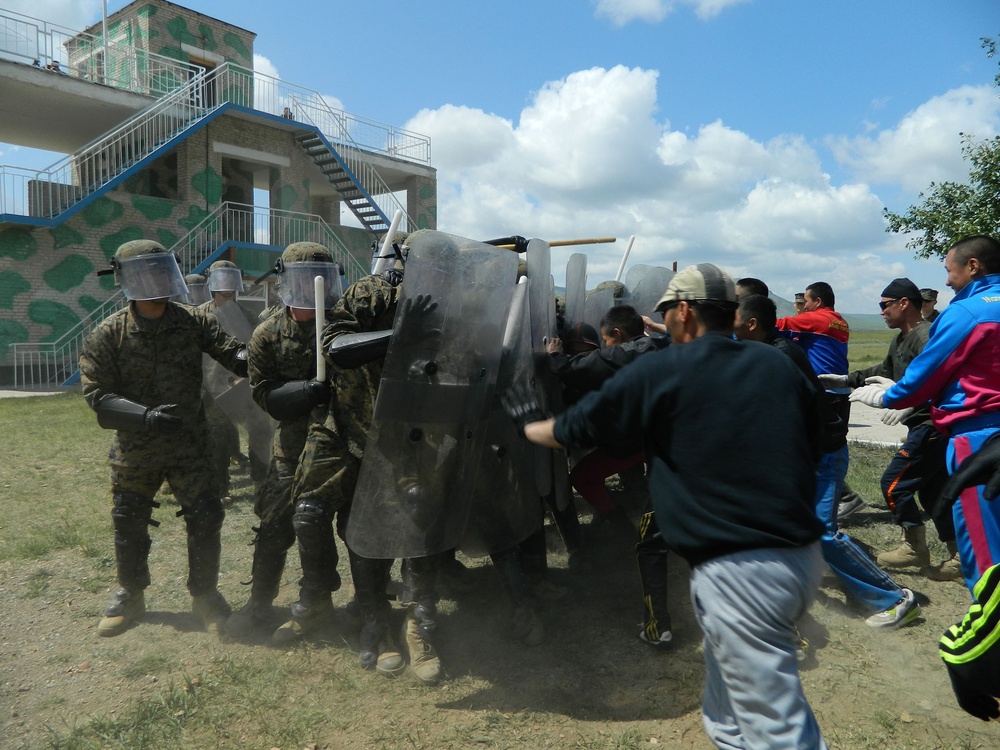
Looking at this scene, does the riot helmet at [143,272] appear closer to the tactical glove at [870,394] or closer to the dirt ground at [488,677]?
the dirt ground at [488,677]

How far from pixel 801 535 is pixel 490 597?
8.15 ft

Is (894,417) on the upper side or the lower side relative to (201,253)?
lower

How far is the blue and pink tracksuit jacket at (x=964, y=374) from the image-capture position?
316 cm

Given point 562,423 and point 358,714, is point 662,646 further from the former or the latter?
point 562,423

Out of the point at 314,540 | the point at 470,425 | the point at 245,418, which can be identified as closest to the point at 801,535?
the point at 470,425

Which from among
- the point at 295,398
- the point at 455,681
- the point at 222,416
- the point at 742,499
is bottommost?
the point at 455,681

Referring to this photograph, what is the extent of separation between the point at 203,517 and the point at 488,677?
5.97 ft

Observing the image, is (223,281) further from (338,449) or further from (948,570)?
(948,570)

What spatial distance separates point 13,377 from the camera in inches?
635

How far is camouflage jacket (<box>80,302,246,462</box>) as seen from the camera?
3.96 meters

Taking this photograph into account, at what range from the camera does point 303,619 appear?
149 inches

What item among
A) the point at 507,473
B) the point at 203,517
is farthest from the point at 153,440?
the point at 507,473

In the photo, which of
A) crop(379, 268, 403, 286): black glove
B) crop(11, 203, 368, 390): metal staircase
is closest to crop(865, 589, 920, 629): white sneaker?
crop(379, 268, 403, 286): black glove

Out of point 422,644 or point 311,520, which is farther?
point 311,520
